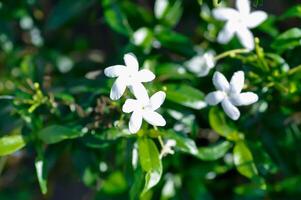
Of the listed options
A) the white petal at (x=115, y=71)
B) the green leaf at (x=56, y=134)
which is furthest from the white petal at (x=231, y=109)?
the green leaf at (x=56, y=134)

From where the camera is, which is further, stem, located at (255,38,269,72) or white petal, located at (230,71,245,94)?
stem, located at (255,38,269,72)

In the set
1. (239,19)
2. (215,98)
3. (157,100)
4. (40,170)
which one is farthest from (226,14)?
(40,170)

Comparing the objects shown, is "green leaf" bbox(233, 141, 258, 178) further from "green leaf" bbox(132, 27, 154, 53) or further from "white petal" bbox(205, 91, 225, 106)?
"green leaf" bbox(132, 27, 154, 53)

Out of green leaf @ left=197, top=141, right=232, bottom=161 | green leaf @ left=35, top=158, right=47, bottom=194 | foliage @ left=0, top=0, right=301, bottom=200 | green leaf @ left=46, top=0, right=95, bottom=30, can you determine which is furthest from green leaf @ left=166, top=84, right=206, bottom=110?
green leaf @ left=46, top=0, right=95, bottom=30

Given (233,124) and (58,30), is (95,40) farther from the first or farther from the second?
(233,124)

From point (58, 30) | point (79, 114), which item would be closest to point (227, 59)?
point (79, 114)

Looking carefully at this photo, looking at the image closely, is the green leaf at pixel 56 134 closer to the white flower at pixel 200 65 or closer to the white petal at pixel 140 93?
the white petal at pixel 140 93

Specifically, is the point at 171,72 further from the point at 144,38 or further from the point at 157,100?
the point at 157,100
